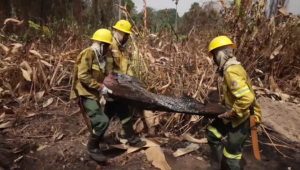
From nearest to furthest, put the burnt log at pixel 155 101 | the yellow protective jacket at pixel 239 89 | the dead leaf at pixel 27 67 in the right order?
1. the yellow protective jacket at pixel 239 89
2. the burnt log at pixel 155 101
3. the dead leaf at pixel 27 67

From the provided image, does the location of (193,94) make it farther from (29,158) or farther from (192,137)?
(29,158)

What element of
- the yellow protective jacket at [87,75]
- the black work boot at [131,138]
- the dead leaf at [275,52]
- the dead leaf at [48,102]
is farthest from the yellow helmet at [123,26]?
the dead leaf at [275,52]

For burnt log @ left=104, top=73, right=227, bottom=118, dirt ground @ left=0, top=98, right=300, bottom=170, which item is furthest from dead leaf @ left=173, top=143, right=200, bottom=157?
burnt log @ left=104, top=73, right=227, bottom=118

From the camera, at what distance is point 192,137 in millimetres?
4023

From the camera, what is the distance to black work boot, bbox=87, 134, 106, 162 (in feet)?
11.1

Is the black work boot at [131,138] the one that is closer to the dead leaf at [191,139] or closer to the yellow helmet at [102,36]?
the dead leaf at [191,139]

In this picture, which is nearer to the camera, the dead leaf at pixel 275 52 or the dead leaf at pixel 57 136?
the dead leaf at pixel 57 136

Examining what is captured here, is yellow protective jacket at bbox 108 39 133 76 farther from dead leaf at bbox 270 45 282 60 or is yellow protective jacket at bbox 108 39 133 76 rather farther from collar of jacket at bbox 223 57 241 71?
dead leaf at bbox 270 45 282 60

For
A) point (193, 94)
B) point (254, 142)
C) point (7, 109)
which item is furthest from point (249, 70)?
point (7, 109)

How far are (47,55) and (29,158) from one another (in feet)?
8.74

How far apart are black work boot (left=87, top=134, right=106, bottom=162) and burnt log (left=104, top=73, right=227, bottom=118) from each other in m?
0.52

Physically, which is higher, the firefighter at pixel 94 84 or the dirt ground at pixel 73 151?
the firefighter at pixel 94 84

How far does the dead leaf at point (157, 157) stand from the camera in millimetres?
3324

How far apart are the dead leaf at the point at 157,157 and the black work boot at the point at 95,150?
1.82ft
